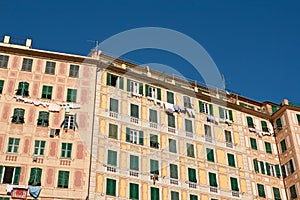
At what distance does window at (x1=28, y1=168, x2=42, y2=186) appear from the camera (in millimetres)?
34375

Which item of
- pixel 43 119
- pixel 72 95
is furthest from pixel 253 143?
pixel 43 119

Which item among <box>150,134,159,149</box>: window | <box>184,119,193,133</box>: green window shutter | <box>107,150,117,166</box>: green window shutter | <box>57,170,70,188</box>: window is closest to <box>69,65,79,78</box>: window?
<box>107,150,117,166</box>: green window shutter

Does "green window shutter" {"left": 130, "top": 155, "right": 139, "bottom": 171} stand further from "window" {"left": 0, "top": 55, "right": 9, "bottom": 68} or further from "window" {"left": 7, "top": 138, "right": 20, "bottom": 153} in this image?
"window" {"left": 0, "top": 55, "right": 9, "bottom": 68}

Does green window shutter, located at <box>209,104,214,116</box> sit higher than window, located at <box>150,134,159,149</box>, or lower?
higher

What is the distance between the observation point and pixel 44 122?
37500mm

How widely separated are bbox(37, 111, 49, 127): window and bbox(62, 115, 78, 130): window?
54.3 inches

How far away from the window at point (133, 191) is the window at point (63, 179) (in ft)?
16.8

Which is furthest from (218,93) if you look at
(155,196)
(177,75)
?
(155,196)

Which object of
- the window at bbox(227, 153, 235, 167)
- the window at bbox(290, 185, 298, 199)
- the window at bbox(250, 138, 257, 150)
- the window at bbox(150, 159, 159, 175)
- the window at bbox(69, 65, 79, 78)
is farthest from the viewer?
the window at bbox(250, 138, 257, 150)

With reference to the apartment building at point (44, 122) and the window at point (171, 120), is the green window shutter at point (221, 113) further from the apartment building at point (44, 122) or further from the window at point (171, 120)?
the apartment building at point (44, 122)

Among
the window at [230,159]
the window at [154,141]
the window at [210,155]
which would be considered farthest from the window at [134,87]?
the window at [230,159]

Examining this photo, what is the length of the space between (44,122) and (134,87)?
9.57m

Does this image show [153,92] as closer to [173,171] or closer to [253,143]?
[173,171]

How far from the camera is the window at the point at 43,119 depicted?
3736 cm
